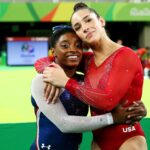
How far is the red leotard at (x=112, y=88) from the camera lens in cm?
129

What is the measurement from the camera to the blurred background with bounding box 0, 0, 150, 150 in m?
1.79

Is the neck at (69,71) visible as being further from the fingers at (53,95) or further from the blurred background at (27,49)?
the blurred background at (27,49)

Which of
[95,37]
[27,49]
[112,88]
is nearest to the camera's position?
[112,88]

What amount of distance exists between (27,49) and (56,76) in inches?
231

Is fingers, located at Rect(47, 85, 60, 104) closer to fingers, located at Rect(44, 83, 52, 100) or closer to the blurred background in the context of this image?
fingers, located at Rect(44, 83, 52, 100)

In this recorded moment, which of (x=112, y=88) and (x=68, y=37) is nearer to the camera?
(x=112, y=88)

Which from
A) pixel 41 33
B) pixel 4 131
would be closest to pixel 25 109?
pixel 4 131

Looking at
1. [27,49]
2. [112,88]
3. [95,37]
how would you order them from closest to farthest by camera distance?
[112,88]
[95,37]
[27,49]

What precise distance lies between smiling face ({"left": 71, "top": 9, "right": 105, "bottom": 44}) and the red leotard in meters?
0.09

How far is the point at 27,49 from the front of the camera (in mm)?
7117

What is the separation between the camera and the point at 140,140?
1403mm

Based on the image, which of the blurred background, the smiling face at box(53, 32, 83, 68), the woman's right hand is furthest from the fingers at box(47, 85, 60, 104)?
the blurred background

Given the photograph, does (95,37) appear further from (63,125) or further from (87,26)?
(63,125)

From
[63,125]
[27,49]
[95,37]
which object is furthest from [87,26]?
[27,49]
